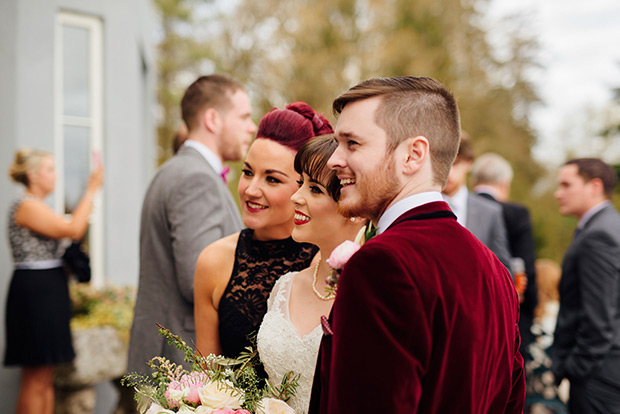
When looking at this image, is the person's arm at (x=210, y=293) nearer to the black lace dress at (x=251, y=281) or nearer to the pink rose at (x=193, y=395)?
the black lace dress at (x=251, y=281)

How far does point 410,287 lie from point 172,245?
207 cm

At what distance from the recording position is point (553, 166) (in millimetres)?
22391

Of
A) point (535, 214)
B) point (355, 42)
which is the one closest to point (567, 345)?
point (535, 214)

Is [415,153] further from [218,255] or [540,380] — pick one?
[540,380]

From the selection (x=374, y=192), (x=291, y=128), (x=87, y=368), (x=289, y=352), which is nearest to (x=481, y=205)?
(x=291, y=128)

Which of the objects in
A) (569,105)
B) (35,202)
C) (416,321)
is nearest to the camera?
(416,321)

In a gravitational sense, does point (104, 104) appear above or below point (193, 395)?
above

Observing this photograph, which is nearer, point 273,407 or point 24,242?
point 273,407

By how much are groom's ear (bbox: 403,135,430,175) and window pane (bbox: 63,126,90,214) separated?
221 inches

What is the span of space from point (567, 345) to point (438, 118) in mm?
3187

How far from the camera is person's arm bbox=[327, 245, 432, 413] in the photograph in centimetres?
125

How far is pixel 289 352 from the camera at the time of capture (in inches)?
78.4

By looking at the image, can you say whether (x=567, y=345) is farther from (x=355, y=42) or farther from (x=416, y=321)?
(x=355, y=42)

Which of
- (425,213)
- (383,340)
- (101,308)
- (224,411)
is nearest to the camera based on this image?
(383,340)
